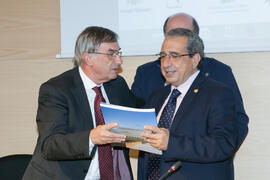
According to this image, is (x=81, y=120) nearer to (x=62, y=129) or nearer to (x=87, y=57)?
(x=62, y=129)

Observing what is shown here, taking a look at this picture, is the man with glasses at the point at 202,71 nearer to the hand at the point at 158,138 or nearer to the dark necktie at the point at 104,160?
the dark necktie at the point at 104,160

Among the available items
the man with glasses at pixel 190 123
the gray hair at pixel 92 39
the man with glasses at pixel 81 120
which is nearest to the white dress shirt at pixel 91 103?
the man with glasses at pixel 81 120

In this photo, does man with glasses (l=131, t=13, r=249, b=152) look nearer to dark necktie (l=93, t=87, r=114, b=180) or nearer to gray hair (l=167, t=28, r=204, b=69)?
gray hair (l=167, t=28, r=204, b=69)

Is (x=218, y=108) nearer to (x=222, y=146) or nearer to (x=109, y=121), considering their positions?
(x=222, y=146)

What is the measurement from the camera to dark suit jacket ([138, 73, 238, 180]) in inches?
87.4

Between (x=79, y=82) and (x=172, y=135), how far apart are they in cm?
80

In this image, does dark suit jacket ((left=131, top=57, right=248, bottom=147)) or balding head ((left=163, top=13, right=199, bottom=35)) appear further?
balding head ((left=163, top=13, right=199, bottom=35))

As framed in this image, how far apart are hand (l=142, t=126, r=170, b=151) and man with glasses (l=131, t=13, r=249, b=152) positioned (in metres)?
0.72

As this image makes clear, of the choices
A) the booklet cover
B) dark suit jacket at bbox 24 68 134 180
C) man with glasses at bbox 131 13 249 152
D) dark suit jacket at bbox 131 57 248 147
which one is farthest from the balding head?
the booklet cover

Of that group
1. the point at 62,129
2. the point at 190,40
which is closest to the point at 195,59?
the point at 190,40

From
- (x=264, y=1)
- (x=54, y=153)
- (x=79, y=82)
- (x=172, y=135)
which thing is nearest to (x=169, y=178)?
(x=172, y=135)

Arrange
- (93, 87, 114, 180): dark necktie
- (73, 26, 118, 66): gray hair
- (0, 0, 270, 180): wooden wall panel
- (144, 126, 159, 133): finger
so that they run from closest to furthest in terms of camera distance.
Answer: (144, 126, 159, 133): finger
(93, 87, 114, 180): dark necktie
(73, 26, 118, 66): gray hair
(0, 0, 270, 180): wooden wall panel

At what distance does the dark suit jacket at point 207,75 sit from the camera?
2.77 m

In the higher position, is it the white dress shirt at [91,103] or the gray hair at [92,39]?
the gray hair at [92,39]
